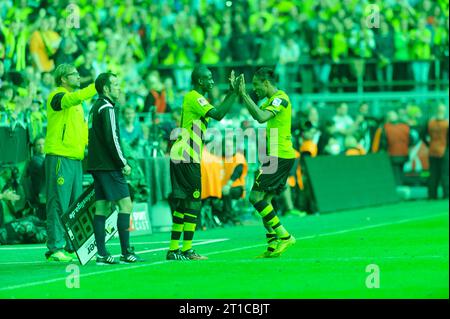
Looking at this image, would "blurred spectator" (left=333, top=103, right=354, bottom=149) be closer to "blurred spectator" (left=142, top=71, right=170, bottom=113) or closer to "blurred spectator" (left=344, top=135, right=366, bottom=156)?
"blurred spectator" (left=344, top=135, right=366, bottom=156)

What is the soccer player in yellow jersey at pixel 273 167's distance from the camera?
577 inches

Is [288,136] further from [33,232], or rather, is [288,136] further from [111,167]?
[33,232]

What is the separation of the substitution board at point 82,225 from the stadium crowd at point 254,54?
20.5 ft

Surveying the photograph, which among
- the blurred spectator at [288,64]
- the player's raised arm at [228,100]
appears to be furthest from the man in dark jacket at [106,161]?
the blurred spectator at [288,64]

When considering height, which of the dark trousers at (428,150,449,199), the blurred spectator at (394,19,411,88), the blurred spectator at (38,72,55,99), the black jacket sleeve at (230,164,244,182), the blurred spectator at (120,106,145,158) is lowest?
the dark trousers at (428,150,449,199)

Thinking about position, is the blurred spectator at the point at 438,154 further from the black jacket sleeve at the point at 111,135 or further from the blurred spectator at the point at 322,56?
the black jacket sleeve at the point at 111,135

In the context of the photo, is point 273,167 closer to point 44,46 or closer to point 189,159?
point 189,159

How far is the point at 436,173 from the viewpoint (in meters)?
27.6

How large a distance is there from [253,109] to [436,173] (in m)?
14.5

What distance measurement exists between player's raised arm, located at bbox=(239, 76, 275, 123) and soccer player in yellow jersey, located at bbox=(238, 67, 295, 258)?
0.26m

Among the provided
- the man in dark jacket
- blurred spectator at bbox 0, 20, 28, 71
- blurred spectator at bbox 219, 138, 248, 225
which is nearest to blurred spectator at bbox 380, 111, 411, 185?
blurred spectator at bbox 219, 138, 248, 225

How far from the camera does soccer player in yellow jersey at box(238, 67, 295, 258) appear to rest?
577 inches
